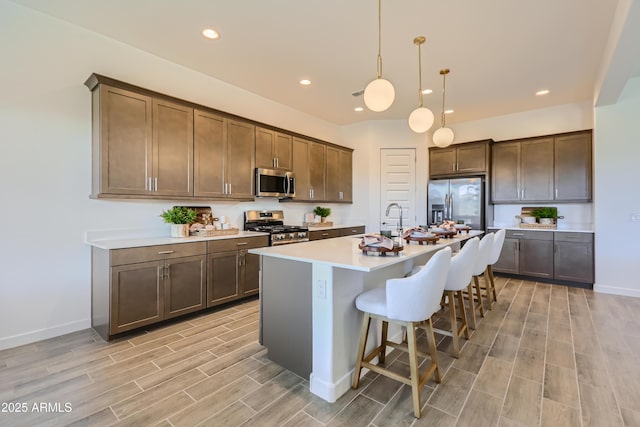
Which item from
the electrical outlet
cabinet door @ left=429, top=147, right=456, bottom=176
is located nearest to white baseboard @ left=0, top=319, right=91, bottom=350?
the electrical outlet

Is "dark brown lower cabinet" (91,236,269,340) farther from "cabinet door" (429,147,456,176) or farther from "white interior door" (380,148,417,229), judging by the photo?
"cabinet door" (429,147,456,176)

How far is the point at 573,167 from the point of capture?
469cm

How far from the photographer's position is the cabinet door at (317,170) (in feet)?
16.8

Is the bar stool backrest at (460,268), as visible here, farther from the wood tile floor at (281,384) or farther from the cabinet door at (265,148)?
the cabinet door at (265,148)

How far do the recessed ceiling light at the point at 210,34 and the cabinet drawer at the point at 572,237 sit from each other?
5560 mm

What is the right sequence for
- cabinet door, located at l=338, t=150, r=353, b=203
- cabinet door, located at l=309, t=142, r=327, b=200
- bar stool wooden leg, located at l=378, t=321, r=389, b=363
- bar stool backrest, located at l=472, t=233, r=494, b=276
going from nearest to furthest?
bar stool wooden leg, located at l=378, t=321, r=389, b=363 < bar stool backrest, located at l=472, t=233, r=494, b=276 < cabinet door, located at l=309, t=142, r=327, b=200 < cabinet door, located at l=338, t=150, r=353, b=203

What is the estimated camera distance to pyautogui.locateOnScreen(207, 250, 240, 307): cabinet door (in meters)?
3.31

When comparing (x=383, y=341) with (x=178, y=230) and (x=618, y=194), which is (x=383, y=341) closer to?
(x=178, y=230)

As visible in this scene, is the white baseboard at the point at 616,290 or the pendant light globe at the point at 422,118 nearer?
the pendant light globe at the point at 422,118

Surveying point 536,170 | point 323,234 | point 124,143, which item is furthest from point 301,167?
point 536,170

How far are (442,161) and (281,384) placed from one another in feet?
16.9

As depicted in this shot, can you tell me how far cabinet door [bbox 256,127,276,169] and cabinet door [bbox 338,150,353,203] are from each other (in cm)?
174

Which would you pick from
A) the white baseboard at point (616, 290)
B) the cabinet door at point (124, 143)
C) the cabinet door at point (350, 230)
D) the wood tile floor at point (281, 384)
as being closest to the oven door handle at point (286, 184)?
the cabinet door at point (350, 230)

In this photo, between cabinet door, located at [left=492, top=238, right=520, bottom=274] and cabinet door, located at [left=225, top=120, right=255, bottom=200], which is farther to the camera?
cabinet door, located at [left=492, top=238, right=520, bottom=274]
